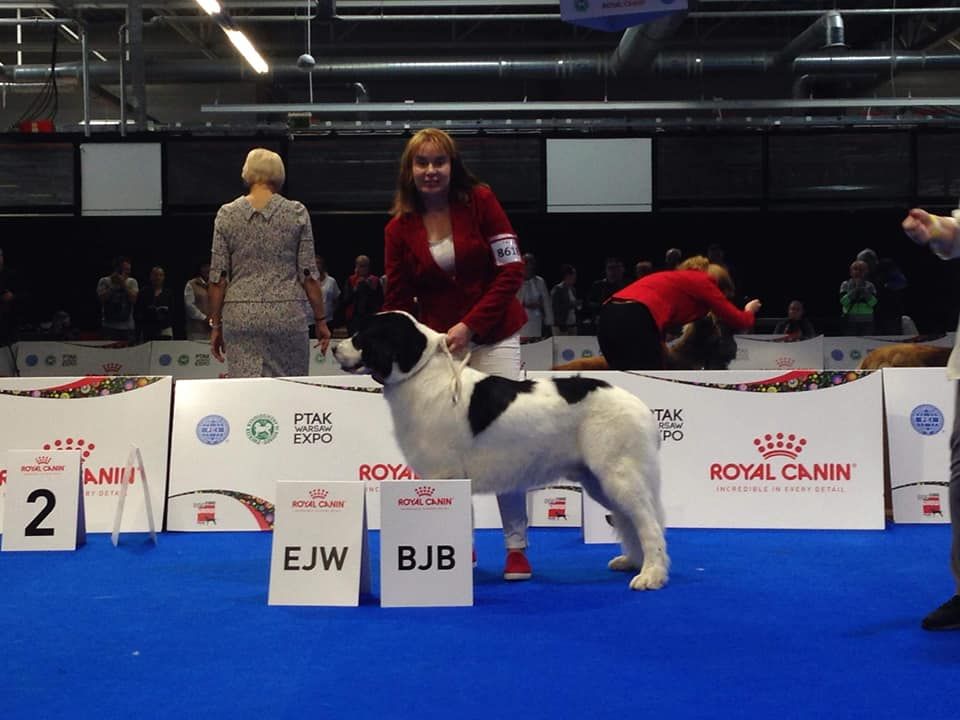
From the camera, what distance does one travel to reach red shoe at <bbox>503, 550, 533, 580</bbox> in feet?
15.3

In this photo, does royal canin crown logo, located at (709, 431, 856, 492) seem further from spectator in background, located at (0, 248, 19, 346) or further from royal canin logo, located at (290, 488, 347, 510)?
spectator in background, located at (0, 248, 19, 346)

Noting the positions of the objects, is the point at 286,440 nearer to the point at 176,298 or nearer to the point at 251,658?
the point at 251,658

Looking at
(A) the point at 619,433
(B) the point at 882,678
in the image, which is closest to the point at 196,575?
(A) the point at 619,433

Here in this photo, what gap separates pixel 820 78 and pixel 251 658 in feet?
56.0

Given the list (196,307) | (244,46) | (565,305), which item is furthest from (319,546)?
(244,46)

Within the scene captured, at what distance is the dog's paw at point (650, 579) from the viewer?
4414mm

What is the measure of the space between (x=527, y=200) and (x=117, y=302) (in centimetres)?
548

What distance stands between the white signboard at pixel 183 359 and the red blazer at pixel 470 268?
8.36 metres

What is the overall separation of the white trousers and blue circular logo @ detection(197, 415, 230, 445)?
204 cm

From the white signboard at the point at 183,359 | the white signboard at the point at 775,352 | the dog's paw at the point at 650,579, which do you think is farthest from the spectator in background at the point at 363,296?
the dog's paw at the point at 650,579

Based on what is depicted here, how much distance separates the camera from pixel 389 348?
14.4ft

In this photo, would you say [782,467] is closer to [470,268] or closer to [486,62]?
[470,268]

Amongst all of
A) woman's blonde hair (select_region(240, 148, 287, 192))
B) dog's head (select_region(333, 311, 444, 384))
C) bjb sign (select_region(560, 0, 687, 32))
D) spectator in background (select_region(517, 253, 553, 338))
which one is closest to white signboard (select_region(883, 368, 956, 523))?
bjb sign (select_region(560, 0, 687, 32))

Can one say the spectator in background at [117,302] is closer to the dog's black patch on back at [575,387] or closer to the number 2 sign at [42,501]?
the number 2 sign at [42,501]
